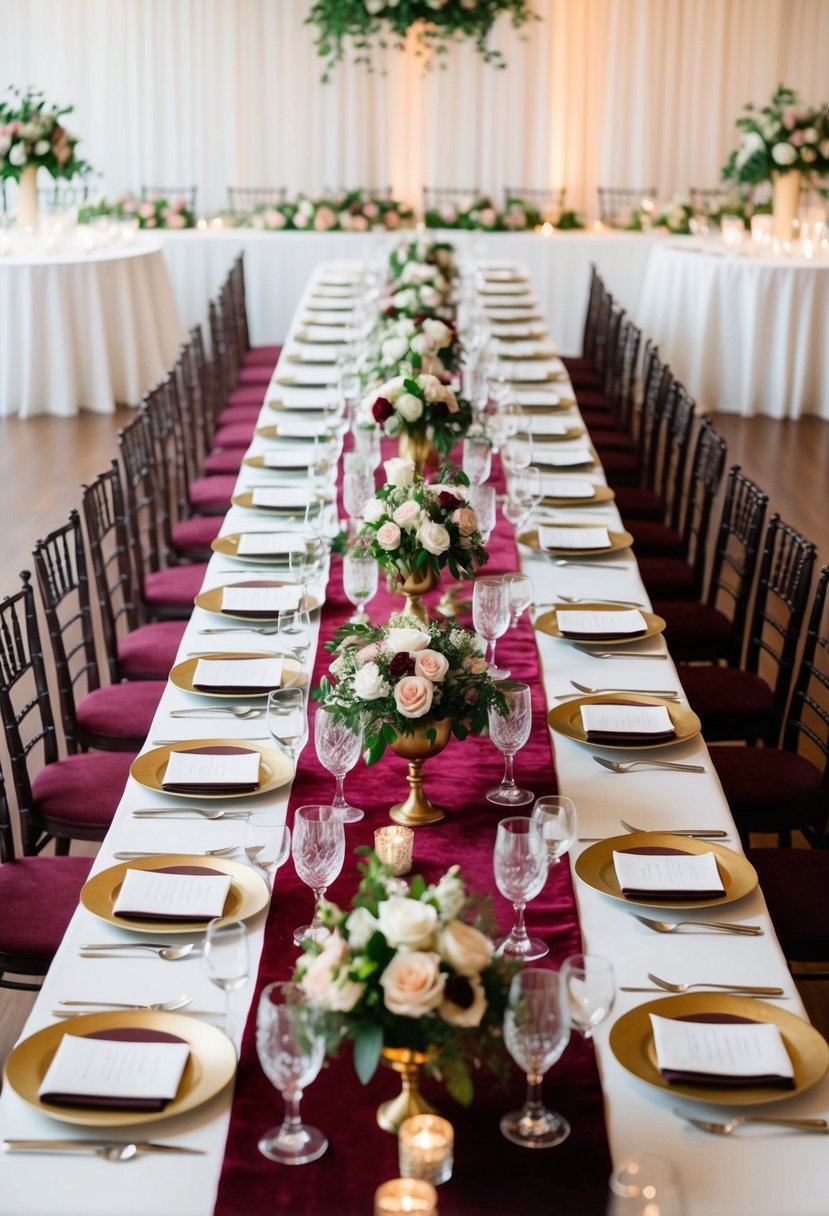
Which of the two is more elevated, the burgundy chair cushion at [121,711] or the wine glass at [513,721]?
the wine glass at [513,721]

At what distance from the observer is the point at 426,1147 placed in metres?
1.70

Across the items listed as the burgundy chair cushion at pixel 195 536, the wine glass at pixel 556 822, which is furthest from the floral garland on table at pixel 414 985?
the burgundy chair cushion at pixel 195 536

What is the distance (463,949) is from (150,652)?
267cm

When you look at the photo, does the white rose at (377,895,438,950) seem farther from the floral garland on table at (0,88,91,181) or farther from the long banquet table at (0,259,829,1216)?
the floral garland on table at (0,88,91,181)

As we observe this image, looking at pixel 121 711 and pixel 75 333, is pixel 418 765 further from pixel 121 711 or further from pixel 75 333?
pixel 75 333

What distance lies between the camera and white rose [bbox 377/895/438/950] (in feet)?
5.47

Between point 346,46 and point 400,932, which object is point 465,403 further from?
point 346,46

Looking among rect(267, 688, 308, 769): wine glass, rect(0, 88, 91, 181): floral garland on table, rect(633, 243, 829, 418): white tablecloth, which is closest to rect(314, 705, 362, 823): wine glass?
rect(267, 688, 308, 769): wine glass

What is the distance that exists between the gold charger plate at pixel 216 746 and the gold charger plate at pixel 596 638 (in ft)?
2.96

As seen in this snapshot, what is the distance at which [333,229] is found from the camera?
11.5 metres

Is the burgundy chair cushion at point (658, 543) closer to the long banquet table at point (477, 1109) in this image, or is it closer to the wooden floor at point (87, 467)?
the wooden floor at point (87, 467)

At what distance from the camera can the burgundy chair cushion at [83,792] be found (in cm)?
327

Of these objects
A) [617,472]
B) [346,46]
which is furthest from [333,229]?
[617,472]

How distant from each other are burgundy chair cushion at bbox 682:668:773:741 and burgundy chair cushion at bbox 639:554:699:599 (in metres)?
0.85
